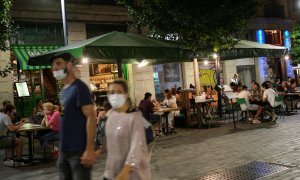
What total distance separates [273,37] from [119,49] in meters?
21.2

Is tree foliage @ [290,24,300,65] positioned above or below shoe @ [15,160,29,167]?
above

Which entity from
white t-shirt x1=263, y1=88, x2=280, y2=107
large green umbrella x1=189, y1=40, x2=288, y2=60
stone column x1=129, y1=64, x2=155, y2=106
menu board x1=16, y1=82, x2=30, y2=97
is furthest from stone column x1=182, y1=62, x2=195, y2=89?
menu board x1=16, y1=82, x2=30, y2=97

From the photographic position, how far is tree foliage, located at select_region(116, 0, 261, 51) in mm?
13656

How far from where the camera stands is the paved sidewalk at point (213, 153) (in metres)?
7.25

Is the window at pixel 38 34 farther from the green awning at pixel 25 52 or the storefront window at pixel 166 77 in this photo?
the storefront window at pixel 166 77

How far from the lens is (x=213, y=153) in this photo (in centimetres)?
866

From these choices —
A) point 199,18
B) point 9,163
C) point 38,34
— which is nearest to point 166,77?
point 38,34

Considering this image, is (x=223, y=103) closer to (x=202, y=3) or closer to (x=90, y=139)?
(x=202, y=3)

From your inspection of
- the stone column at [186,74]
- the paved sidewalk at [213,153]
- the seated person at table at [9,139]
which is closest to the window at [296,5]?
the stone column at [186,74]

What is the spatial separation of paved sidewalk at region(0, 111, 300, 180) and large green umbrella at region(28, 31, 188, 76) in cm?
248

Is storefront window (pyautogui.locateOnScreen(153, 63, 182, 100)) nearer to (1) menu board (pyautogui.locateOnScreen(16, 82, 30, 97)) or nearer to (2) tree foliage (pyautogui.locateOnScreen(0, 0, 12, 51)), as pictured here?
(1) menu board (pyautogui.locateOnScreen(16, 82, 30, 97))

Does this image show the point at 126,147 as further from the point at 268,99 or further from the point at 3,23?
the point at 268,99

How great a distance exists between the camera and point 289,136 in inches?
399

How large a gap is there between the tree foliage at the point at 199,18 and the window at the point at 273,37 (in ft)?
47.2
